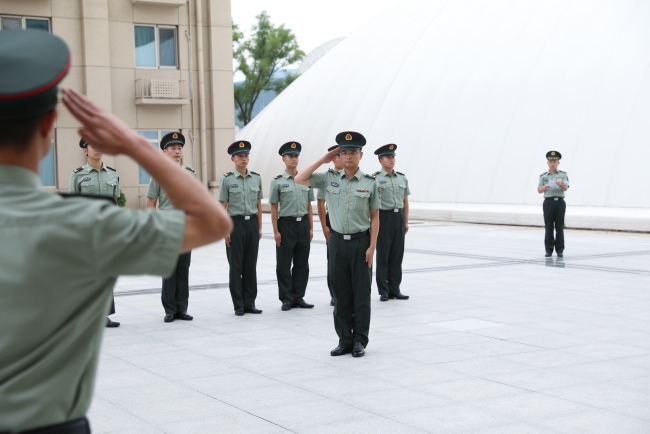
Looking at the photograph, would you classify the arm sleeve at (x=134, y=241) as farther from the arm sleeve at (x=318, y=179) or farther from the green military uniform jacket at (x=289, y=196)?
the green military uniform jacket at (x=289, y=196)

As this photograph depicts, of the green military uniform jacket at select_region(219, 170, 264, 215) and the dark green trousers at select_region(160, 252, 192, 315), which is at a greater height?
the green military uniform jacket at select_region(219, 170, 264, 215)

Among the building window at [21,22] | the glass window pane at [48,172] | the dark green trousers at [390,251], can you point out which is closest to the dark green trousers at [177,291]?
the dark green trousers at [390,251]

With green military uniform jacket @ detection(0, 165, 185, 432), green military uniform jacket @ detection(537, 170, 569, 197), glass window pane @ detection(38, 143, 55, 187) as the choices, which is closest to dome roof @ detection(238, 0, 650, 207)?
green military uniform jacket @ detection(537, 170, 569, 197)

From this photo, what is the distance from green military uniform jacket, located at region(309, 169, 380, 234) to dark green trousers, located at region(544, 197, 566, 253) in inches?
337

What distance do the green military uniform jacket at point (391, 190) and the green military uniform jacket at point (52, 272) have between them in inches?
355

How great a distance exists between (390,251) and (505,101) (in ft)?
53.5

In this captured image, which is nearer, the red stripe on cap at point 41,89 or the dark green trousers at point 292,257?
the red stripe on cap at point 41,89

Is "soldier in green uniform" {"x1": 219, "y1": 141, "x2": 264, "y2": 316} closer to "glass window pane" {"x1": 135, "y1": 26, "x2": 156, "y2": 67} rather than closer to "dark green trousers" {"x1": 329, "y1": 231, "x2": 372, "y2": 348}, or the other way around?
"dark green trousers" {"x1": 329, "y1": 231, "x2": 372, "y2": 348}

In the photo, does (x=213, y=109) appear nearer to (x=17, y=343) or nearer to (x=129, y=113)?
(x=129, y=113)

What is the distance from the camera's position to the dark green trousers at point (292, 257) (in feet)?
31.5

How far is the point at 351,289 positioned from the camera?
7.04m

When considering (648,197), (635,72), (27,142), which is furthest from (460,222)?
(27,142)

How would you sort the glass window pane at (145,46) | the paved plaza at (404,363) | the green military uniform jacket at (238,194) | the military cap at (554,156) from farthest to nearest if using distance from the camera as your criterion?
the glass window pane at (145,46) → the military cap at (554,156) → the green military uniform jacket at (238,194) → the paved plaza at (404,363)

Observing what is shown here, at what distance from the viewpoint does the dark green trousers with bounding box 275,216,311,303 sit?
31.5 feet
